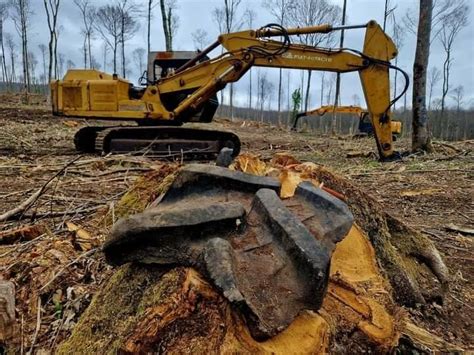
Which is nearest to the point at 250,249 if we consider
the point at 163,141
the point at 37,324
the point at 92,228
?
the point at 37,324

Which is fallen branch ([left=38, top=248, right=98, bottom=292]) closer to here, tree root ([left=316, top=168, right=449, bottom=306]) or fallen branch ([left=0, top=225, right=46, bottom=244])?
fallen branch ([left=0, top=225, right=46, bottom=244])

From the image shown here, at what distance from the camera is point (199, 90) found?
7.50m

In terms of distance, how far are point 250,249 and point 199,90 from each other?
655cm

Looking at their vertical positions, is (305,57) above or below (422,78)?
above

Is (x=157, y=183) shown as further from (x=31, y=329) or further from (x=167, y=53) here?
(x=167, y=53)

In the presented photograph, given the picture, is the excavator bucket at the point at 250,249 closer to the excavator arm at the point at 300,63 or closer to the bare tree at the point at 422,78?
the excavator arm at the point at 300,63

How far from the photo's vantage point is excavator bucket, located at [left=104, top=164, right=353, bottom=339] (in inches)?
42.1

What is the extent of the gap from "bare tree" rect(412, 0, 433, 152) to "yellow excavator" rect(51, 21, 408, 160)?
1016 millimetres

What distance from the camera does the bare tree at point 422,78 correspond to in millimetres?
8258

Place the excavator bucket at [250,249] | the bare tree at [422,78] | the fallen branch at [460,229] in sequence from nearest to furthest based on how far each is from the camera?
the excavator bucket at [250,249] → the fallen branch at [460,229] → the bare tree at [422,78]

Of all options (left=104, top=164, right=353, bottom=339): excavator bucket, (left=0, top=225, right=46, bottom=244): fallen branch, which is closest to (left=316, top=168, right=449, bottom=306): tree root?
(left=104, top=164, right=353, bottom=339): excavator bucket

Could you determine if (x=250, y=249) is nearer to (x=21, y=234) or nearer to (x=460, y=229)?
(x=21, y=234)

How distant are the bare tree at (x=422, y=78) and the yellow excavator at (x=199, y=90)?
102 cm

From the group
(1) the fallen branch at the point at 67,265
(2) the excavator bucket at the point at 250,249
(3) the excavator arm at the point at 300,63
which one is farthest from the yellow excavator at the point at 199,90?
(2) the excavator bucket at the point at 250,249
